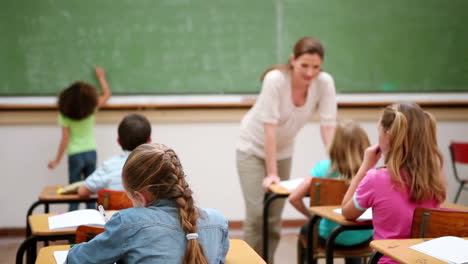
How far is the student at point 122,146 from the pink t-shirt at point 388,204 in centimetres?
117

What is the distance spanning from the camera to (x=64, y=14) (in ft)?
16.4

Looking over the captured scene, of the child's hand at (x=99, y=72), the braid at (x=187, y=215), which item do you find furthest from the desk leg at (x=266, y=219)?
the child's hand at (x=99, y=72)

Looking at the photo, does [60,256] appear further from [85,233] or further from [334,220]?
[334,220]

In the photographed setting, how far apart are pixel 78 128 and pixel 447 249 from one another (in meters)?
3.43

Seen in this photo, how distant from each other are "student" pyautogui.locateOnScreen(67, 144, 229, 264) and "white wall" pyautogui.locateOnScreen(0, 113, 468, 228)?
3438 millimetres

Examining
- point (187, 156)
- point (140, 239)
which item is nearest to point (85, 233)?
point (140, 239)

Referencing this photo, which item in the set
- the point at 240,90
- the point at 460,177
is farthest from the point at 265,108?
the point at 460,177

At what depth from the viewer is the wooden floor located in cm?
452

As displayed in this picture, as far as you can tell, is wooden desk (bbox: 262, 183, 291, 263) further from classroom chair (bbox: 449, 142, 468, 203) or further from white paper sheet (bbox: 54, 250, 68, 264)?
classroom chair (bbox: 449, 142, 468, 203)

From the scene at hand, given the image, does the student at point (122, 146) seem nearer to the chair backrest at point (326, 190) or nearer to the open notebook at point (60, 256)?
the chair backrest at point (326, 190)

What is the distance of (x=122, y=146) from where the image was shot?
10.2ft

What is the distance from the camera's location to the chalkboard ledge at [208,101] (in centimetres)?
505

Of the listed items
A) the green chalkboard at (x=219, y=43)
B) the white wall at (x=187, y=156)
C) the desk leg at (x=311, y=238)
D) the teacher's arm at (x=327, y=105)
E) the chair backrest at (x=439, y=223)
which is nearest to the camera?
the chair backrest at (x=439, y=223)

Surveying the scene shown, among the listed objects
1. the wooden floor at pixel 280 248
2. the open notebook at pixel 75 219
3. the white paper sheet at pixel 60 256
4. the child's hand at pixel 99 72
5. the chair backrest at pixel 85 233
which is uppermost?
the child's hand at pixel 99 72
